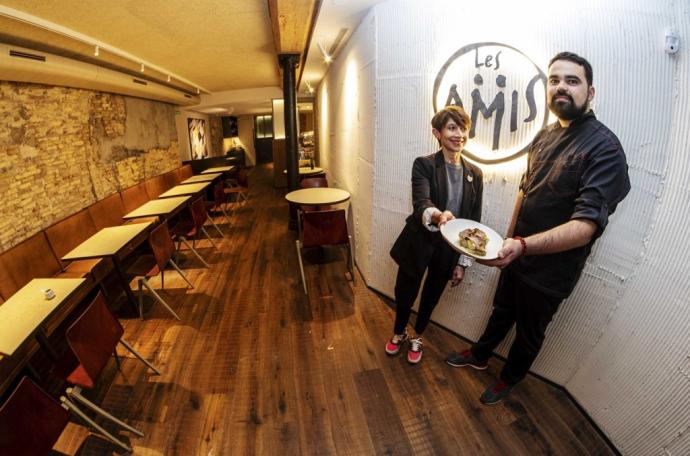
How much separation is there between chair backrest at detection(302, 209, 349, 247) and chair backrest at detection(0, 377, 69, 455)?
2.09 meters

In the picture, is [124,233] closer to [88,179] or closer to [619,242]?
[88,179]

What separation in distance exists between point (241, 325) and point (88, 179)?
397 centimetres

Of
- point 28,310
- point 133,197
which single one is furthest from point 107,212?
point 28,310

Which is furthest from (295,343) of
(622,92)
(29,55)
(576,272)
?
(29,55)

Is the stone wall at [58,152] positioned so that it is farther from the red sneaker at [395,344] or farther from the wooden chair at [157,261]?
the red sneaker at [395,344]

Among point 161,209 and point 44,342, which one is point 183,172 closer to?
point 161,209

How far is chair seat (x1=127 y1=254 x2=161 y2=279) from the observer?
2.78 m

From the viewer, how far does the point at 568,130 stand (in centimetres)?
146

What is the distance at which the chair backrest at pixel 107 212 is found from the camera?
3.76 meters

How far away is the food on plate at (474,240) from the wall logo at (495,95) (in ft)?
2.21

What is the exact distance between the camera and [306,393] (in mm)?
2037

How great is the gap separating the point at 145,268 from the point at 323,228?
1.82 m

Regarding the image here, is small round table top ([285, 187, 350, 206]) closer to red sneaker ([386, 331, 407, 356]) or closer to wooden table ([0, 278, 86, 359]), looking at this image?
red sneaker ([386, 331, 407, 356])

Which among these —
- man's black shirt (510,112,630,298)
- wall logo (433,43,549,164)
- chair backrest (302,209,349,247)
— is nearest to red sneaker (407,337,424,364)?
man's black shirt (510,112,630,298)
